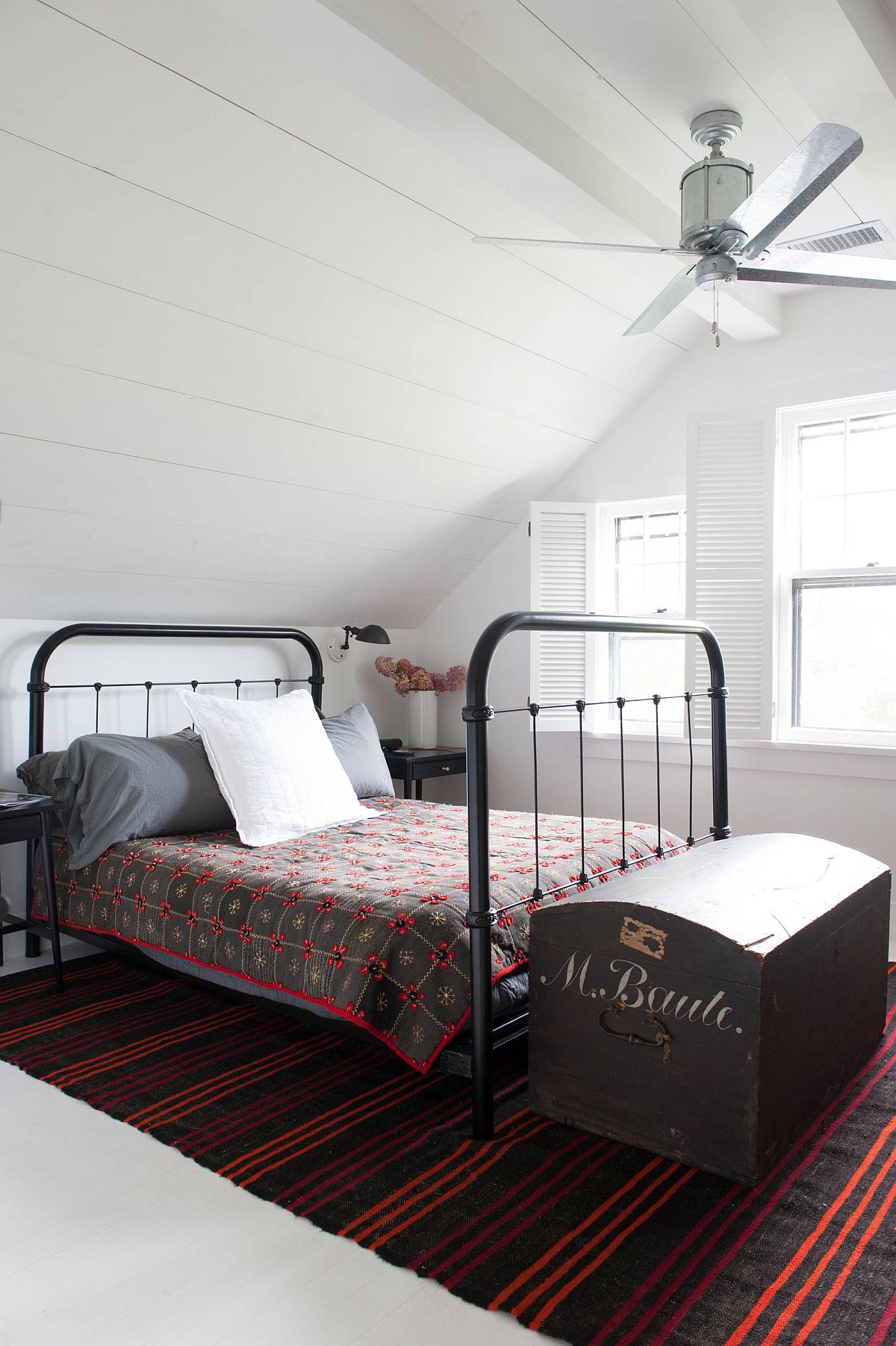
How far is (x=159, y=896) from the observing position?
2.68m

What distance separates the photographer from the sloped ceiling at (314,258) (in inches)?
83.4

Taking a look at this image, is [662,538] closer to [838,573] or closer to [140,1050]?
[838,573]

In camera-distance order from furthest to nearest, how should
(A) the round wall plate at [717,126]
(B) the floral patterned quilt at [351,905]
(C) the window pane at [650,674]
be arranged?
(C) the window pane at [650,674] → (A) the round wall plate at [717,126] → (B) the floral patterned quilt at [351,905]

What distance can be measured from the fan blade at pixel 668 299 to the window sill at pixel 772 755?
182 centimetres

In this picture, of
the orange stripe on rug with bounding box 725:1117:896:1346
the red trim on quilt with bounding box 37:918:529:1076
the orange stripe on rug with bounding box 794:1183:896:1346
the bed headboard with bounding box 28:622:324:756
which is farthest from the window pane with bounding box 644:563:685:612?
the orange stripe on rug with bounding box 794:1183:896:1346

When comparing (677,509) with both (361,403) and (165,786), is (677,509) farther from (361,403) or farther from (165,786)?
(165,786)

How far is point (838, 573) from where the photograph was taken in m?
3.73

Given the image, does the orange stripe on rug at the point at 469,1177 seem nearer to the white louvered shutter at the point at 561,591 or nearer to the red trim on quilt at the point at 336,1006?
the red trim on quilt at the point at 336,1006

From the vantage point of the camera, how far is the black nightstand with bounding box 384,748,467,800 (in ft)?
14.0

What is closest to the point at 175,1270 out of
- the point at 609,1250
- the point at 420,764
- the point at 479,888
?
the point at 609,1250

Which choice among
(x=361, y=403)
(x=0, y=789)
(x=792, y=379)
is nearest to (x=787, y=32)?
(x=361, y=403)

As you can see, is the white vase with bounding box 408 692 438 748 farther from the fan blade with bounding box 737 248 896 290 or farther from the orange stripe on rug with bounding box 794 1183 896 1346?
the orange stripe on rug with bounding box 794 1183 896 1346

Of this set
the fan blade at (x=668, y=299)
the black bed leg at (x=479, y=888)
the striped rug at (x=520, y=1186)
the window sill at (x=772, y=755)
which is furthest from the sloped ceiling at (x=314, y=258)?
the striped rug at (x=520, y=1186)

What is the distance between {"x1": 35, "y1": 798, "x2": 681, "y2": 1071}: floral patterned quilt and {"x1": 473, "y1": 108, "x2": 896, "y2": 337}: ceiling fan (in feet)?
4.96
